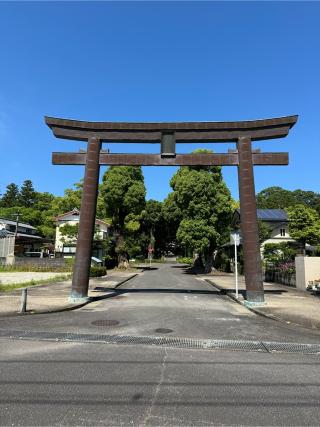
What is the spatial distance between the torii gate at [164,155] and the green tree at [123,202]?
27980 mm

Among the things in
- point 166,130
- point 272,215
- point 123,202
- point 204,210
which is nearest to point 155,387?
point 166,130

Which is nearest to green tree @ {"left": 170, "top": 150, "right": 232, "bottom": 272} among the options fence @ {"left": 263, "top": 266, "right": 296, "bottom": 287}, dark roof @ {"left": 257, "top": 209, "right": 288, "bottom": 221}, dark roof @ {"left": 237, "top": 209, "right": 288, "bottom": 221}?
fence @ {"left": 263, "top": 266, "right": 296, "bottom": 287}

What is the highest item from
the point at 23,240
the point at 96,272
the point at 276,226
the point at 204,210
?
the point at 204,210

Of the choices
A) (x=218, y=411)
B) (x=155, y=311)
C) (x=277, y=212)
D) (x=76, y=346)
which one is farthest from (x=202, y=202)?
(x=218, y=411)

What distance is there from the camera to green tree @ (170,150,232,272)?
36188 mm

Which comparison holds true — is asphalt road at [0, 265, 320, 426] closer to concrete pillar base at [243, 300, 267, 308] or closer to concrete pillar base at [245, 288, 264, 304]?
concrete pillar base at [243, 300, 267, 308]

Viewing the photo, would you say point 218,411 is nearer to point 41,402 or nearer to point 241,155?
point 41,402

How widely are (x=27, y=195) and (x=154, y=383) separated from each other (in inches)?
3915

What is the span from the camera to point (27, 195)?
97750 mm

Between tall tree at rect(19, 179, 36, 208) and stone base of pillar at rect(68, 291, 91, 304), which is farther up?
tall tree at rect(19, 179, 36, 208)

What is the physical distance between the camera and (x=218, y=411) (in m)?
4.17

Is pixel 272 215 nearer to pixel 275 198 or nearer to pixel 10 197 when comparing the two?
pixel 275 198

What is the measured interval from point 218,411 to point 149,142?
38.9ft

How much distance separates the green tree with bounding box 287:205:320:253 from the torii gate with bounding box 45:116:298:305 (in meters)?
24.6
